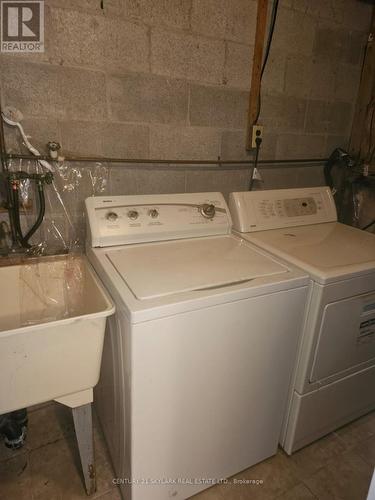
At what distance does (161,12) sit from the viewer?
4.82 ft

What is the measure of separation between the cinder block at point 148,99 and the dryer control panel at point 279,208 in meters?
0.51

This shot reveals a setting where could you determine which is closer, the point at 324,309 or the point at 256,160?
the point at 324,309

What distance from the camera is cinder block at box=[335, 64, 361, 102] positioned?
6.97 ft

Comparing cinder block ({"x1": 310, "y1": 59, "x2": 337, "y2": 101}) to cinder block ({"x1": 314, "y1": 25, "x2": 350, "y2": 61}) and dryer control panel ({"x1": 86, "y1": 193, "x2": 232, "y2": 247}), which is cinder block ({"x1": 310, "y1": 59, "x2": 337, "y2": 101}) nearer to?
cinder block ({"x1": 314, "y1": 25, "x2": 350, "y2": 61})

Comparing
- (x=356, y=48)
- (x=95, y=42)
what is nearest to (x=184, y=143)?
(x=95, y=42)

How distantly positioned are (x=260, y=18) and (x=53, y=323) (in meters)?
1.76

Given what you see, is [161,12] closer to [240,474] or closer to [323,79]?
[323,79]

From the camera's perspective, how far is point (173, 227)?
150cm

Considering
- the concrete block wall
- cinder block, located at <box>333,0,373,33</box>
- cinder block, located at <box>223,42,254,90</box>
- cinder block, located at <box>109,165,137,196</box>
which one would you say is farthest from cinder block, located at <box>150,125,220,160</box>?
cinder block, located at <box>333,0,373,33</box>

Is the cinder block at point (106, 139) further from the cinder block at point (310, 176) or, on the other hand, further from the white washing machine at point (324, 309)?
the cinder block at point (310, 176)

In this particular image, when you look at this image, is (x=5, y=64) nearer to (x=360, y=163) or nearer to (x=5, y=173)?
(x=5, y=173)

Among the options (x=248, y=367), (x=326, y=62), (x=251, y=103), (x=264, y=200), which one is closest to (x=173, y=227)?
(x=264, y=200)

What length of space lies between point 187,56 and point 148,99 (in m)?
0.28

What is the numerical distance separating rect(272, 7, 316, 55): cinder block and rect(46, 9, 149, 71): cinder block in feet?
2.61
